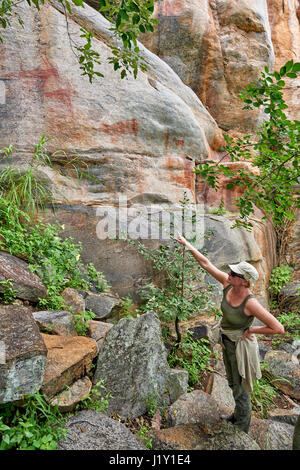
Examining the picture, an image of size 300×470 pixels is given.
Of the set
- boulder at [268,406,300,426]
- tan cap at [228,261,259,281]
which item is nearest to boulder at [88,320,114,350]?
tan cap at [228,261,259,281]

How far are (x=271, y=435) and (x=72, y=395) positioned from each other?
2.09 m

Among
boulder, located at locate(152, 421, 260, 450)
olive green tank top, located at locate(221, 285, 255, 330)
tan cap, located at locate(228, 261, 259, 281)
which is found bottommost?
boulder, located at locate(152, 421, 260, 450)

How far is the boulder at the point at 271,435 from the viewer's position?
8.29 feet

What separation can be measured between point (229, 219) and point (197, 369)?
378cm

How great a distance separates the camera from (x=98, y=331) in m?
3.16

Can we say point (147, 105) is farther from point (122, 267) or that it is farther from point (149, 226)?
point (122, 267)

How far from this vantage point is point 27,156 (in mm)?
4555

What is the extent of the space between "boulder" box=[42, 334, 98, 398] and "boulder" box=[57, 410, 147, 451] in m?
0.30

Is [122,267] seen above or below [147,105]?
below

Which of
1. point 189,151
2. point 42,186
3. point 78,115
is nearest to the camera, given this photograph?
point 42,186

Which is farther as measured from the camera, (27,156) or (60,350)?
(27,156)

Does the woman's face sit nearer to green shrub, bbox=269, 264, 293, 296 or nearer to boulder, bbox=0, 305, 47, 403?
boulder, bbox=0, 305, 47, 403

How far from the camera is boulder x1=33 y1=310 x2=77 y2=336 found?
2.71m

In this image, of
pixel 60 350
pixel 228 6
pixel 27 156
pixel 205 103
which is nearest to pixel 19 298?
pixel 60 350
